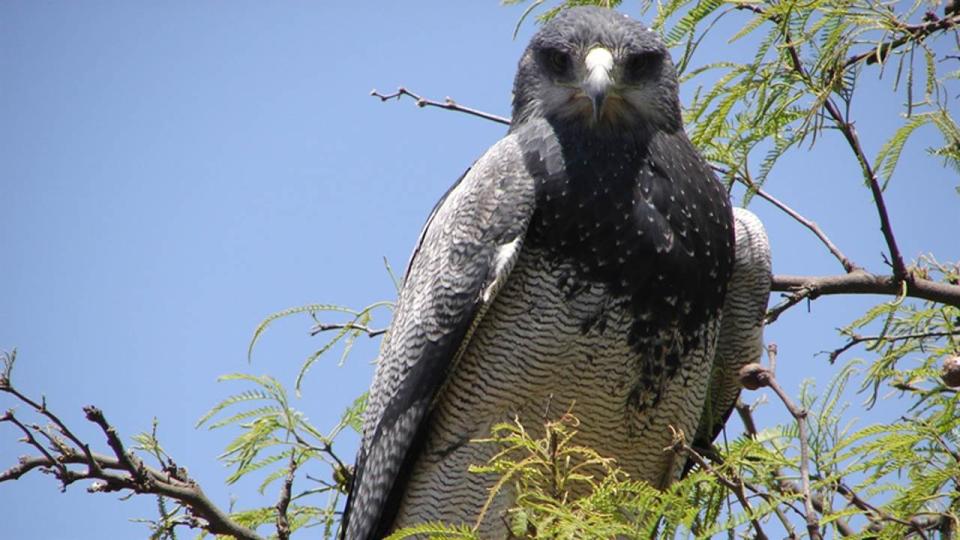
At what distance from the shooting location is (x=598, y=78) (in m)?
5.36

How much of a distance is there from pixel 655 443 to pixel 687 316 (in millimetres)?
591

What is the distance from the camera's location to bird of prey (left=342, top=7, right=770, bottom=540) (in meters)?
5.26

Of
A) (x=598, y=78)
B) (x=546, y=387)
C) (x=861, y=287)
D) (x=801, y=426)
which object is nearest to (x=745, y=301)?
(x=861, y=287)

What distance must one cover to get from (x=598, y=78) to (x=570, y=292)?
88 cm

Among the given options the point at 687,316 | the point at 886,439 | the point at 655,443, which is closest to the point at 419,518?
the point at 655,443

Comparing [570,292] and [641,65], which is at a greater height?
[641,65]

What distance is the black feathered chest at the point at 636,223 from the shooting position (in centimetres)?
526

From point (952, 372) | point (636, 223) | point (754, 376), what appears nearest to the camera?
point (952, 372)

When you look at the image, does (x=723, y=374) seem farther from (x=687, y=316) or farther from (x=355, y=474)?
(x=355, y=474)

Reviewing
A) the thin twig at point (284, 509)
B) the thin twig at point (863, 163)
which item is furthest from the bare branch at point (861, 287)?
the thin twig at point (284, 509)

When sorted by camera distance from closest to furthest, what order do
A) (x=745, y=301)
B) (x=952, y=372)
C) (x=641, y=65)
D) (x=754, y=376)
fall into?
(x=952, y=372) < (x=754, y=376) < (x=641, y=65) < (x=745, y=301)

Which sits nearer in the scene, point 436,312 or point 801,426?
point 801,426

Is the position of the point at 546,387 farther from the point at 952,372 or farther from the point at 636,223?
the point at 952,372

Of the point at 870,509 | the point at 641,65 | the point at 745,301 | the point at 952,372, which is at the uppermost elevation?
the point at 641,65
